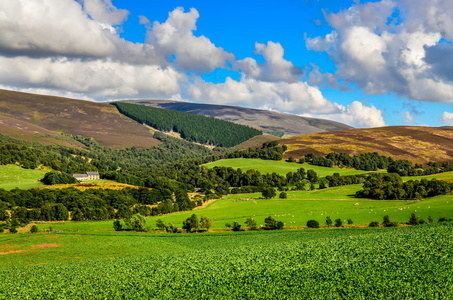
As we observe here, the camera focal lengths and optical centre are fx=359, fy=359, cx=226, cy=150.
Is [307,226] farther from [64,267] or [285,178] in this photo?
[285,178]

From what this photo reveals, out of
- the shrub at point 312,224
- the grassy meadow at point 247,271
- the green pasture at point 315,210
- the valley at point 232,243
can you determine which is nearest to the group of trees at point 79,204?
the valley at point 232,243

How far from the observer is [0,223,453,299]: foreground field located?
1125 inches

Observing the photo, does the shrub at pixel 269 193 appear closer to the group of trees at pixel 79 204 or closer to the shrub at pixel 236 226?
the group of trees at pixel 79 204

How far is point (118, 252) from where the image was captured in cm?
5412

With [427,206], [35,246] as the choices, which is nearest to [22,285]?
[35,246]

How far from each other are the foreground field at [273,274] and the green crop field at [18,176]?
117 m

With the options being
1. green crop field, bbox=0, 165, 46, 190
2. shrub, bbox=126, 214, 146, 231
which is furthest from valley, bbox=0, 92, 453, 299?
green crop field, bbox=0, 165, 46, 190

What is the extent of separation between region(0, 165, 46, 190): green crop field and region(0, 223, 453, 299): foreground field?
117m

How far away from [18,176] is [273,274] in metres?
171

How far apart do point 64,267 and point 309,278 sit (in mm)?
27285

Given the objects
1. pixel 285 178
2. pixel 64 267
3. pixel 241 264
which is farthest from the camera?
pixel 285 178

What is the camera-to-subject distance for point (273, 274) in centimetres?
3238

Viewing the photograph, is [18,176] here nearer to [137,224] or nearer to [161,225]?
[137,224]

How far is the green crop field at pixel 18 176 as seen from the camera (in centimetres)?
15288
